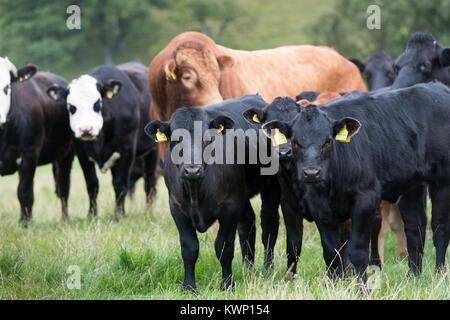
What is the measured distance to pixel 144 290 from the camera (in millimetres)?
5434

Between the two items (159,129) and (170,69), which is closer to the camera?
(159,129)

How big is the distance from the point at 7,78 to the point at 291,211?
15.5 feet

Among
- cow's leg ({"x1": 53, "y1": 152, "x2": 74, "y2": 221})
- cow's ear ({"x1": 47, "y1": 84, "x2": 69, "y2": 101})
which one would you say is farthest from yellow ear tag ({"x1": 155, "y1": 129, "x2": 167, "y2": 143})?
cow's leg ({"x1": 53, "y1": 152, "x2": 74, "y2": 221})

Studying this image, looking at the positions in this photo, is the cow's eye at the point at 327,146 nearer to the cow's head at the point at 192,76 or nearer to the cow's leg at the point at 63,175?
the cow's head at the point at 192,76

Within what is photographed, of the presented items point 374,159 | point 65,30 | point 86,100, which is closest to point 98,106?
point 86,100

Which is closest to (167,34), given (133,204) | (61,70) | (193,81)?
(61,70)

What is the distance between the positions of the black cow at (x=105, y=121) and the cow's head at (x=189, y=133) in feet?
11.2

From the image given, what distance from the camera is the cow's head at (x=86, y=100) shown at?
862 cm

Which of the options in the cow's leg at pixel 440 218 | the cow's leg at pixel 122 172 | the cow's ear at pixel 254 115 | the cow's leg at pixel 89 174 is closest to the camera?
the cow's ear at pixel 254 115

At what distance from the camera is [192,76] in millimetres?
7574

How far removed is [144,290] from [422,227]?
279cm

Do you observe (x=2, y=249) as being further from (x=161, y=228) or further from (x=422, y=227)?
(x=422, y=227)

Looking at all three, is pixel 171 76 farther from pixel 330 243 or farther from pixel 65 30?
pixel 65 30
